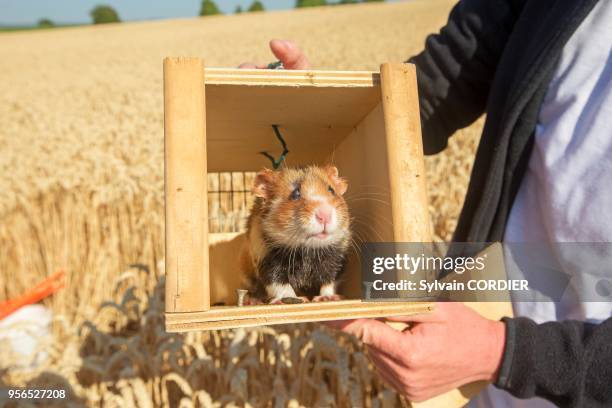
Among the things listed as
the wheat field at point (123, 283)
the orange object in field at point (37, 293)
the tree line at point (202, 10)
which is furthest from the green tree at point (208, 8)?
the orange object in field at point (37, 293)

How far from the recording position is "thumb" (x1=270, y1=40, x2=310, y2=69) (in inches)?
84.6

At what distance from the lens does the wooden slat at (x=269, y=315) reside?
1.39 metres

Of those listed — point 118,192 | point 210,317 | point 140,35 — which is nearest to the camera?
point 210,317

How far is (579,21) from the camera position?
1.72m

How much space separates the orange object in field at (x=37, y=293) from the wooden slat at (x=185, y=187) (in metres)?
3.50

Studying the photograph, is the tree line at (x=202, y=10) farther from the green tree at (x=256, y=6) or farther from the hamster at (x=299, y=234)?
the hamster at (x=299, y=234)

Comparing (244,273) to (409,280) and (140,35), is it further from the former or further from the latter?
(140,35)

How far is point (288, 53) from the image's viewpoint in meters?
2.17

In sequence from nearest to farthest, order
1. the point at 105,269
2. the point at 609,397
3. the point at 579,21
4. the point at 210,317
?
the point at 210,317 → the point at 609,397 → the point at 579,21 → the point at 105,269

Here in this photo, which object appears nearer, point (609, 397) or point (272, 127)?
point (609, 397)

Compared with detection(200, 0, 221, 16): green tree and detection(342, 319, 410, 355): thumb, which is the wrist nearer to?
detection(342, 319, 410, 355): thumb

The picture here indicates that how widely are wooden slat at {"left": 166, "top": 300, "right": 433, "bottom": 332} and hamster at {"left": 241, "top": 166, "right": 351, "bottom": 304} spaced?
35 cm

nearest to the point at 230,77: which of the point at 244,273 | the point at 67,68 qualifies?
the point at 244,273

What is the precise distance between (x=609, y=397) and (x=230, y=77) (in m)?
1.62
